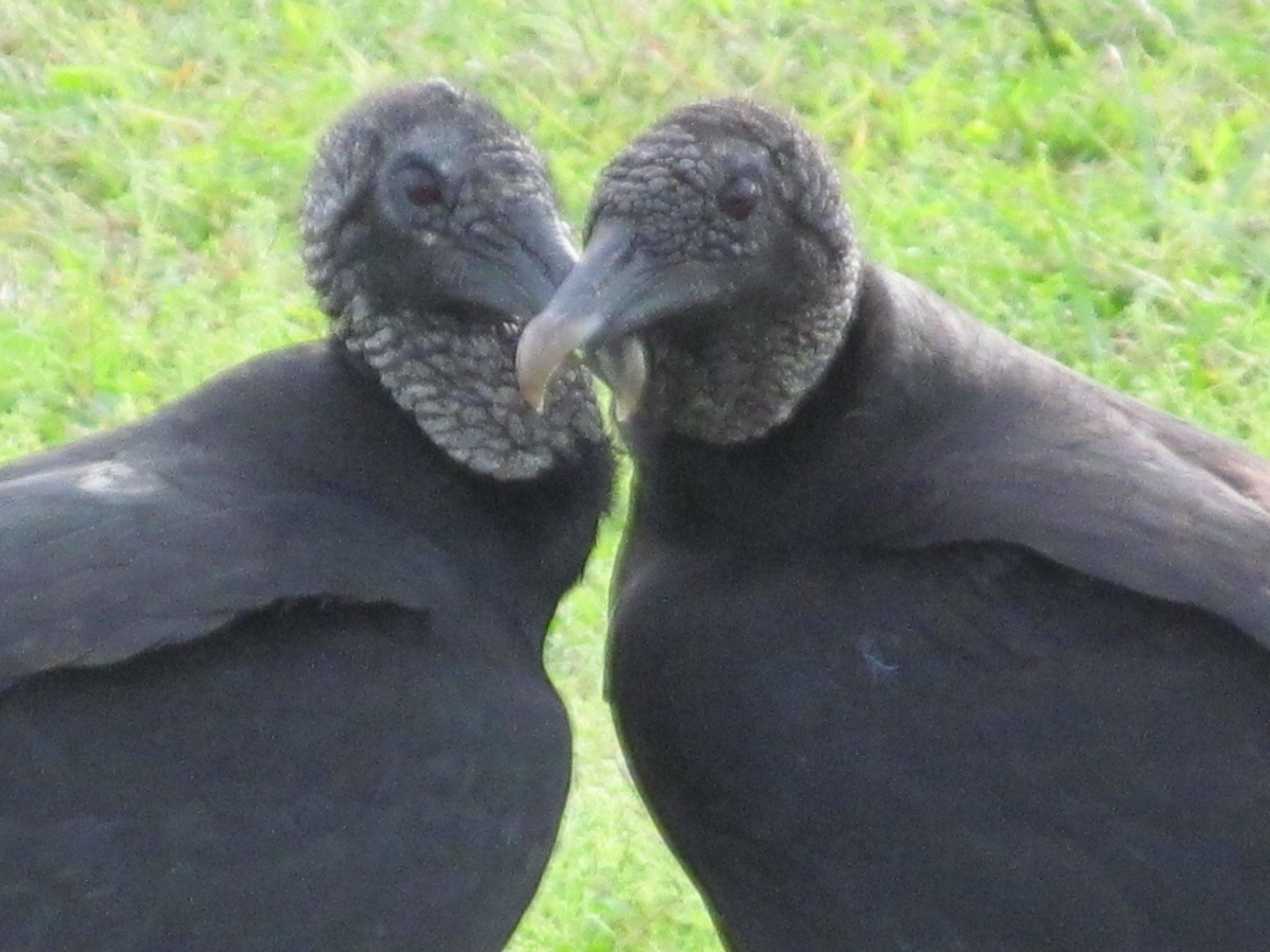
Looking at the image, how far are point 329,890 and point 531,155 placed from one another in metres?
1.14

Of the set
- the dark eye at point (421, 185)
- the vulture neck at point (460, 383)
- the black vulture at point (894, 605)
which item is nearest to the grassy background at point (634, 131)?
the vulture neck at point (460, 383)

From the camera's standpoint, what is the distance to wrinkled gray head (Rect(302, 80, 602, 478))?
3.85m

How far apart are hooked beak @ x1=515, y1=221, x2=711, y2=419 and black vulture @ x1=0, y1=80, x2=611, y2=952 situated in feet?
0.48

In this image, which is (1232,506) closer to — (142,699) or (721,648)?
(721,648)

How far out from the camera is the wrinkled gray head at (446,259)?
3846 millimetres

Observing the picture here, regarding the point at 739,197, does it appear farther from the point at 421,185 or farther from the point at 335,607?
the point at 335,607

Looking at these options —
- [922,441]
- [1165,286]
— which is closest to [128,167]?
[1165,286]

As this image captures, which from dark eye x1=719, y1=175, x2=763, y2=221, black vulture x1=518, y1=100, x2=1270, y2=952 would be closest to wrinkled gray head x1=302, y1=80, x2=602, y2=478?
black vulture x1=518, y1=100, x2=1270, y2=952

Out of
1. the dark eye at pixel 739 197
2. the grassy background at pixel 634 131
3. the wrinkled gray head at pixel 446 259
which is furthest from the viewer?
the grassy background at pixel 634 131

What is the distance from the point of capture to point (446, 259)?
12.7 ft

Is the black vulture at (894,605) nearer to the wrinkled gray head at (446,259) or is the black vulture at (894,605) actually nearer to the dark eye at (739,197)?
the dark eye at (739,197)

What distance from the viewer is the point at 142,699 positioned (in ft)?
11.5

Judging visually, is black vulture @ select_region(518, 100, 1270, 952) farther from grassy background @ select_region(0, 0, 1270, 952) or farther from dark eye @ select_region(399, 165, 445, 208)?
grassy background @ select_region(0, 0, 1270, 952)

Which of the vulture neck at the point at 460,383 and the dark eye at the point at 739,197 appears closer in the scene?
the dark eye at the point at 739,197
